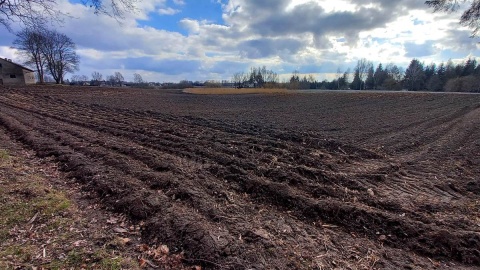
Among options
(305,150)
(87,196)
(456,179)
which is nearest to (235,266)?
(87,196)

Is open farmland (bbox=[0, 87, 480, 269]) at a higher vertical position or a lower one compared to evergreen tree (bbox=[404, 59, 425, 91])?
lower

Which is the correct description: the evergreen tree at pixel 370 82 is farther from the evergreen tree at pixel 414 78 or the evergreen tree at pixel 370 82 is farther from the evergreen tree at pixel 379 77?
the evergreen tree at pixel 414 78

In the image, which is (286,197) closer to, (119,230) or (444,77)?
(119,230)

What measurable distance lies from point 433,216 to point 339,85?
106581 millimetres

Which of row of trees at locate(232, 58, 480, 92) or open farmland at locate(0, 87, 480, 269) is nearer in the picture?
open farmland at locate(0, 87, 480, 269)

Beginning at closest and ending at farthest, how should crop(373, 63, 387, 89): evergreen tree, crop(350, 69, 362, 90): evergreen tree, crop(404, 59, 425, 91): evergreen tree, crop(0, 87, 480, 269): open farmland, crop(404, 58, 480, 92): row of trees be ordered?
crop(0, 87, 480, 269): open farmland, crop(404, 58, 480, 92): row of trees, crop(404, 59, 425, 91): evergreen tree, crop(373, 63, 387, 89): evergreen tree, crop(350, 69, 362, 90): evergreen tree

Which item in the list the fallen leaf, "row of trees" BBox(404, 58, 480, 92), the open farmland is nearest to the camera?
the open farmland

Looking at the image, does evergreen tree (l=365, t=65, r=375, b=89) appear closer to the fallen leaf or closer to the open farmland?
the open farmland

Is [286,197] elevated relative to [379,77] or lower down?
lower down

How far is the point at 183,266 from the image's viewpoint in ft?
10.8

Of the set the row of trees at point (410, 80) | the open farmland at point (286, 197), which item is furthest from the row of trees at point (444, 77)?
the open farmland at point (286, 197)

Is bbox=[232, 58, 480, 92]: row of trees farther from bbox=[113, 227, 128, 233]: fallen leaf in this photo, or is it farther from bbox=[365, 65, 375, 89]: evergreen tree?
bbox=[113, 227, 128, 233]: fallen leaf

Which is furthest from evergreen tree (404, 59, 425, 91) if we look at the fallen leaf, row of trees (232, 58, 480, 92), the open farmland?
the fallen leaf

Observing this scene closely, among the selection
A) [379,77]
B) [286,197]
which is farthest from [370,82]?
[286,197]
